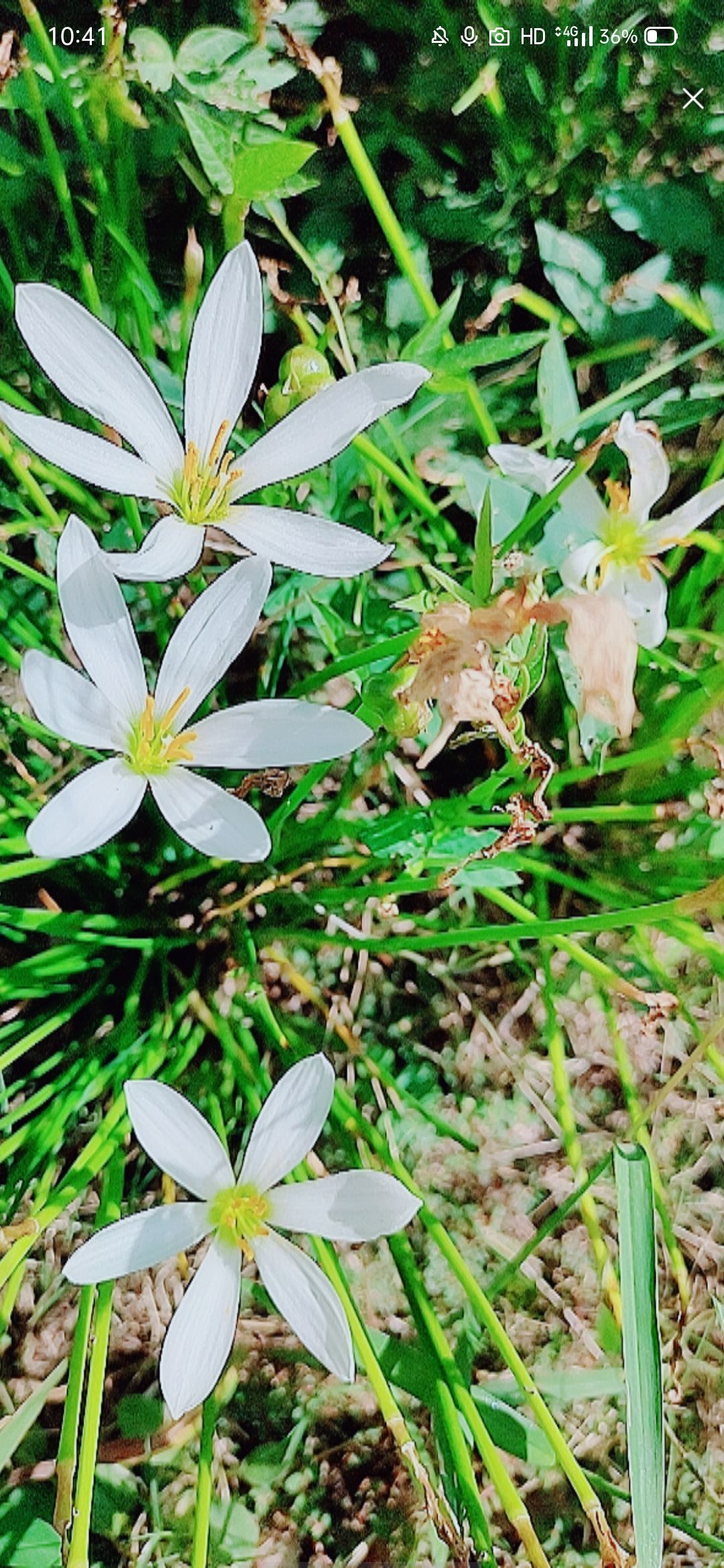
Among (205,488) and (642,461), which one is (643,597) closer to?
(642,461)

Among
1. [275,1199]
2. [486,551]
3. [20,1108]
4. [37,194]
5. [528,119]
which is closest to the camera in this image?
[486,551]

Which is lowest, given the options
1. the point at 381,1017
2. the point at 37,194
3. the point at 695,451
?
the point at 381,1017

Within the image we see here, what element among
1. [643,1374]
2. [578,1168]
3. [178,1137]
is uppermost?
[178,1137]

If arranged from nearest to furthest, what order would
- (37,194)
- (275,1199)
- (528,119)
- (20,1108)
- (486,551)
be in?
1. (486,551)
2. (275,1199)
3. (20,1108)
4. (37,194)
5. (528,119)

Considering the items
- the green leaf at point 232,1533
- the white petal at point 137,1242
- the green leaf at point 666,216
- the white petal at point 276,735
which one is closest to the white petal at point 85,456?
the white petal at point 276,735

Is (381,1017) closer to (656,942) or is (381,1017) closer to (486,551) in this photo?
(656,942)

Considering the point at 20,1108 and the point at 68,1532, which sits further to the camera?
the point at 20,1108

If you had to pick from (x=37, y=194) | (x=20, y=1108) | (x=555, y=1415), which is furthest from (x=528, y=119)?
(x=555, y=1415)

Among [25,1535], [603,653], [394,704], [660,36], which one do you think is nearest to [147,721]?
[394,704]
